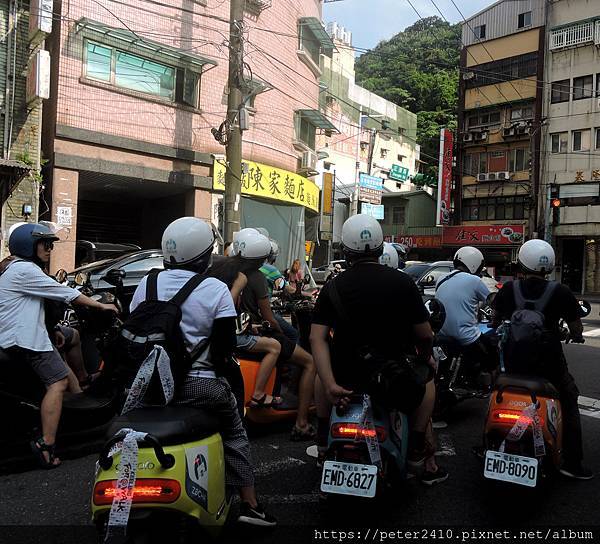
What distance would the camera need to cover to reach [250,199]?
16.7 metres

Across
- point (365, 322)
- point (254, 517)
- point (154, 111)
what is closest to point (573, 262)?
point (154, 111)

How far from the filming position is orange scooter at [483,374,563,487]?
3.18m

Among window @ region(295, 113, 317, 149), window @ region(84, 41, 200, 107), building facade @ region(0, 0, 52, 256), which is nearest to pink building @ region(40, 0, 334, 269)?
window @ region(84, 41, 200, 107)

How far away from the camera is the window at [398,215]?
1544 inches

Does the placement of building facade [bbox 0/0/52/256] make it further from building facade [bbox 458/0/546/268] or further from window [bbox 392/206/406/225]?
window [bbox 392/206/406/225]

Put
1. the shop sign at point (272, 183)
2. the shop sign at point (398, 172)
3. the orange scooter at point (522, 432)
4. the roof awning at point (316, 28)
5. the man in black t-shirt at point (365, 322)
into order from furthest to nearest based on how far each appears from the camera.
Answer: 1. the shop sign at point (398, 172)
2. the roof awning at point (316, 28)
3. the shop sign at point (272, 183)
4. the orange scooter at point (522, 432)
5. the man in black t-shirt at point (365, 322)

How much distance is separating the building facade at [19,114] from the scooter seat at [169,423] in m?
10.1

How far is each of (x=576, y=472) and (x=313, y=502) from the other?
1900mm

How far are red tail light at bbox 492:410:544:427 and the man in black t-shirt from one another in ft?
1.42

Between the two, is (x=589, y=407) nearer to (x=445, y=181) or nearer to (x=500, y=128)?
(x=445, y=181)

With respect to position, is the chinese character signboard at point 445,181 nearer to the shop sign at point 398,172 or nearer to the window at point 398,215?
the shop sign at point 398,172

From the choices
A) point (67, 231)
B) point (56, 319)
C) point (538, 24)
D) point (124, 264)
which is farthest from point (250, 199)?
point (538, 24)

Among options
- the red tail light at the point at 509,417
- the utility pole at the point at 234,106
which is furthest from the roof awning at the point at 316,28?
the red tail light at the point at 509,417

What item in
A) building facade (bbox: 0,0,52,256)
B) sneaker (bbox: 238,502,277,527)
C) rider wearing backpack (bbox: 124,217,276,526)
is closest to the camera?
rider wearing backpack (bbox: 124,217,276,526)
